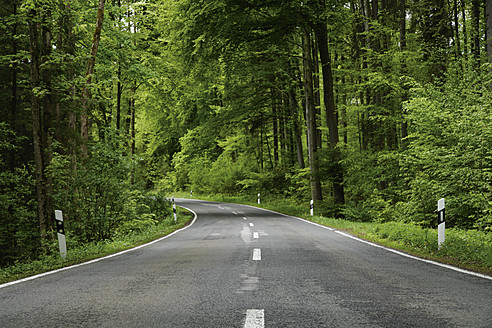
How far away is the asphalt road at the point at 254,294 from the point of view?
395 centimetres

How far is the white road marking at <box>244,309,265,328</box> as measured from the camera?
12.1 feet

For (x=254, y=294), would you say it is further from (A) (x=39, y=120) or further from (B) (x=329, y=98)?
(B) (x=329, y=98)

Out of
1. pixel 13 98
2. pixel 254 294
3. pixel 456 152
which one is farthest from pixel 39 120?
pixel 456 152

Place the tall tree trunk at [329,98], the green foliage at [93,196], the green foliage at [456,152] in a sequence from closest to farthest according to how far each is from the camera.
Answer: the green foliage at [456,152] → the green foliage at [93,196] → the tall tree trunk at [329,98]

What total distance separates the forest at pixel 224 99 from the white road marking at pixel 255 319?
916cm

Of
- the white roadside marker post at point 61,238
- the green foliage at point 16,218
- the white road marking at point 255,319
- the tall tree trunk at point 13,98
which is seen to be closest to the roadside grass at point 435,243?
the white road marking at point 255,319

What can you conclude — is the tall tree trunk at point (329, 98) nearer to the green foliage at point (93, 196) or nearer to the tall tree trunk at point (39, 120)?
the green foliage at point (93, 196)

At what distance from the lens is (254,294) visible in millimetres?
5004

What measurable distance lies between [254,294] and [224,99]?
2319 centimetres

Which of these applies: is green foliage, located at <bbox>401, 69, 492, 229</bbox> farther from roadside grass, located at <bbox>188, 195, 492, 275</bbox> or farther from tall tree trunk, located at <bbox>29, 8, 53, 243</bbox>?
tall tree trunk, located at <bbox>29, 8, 53, 243</bbox>

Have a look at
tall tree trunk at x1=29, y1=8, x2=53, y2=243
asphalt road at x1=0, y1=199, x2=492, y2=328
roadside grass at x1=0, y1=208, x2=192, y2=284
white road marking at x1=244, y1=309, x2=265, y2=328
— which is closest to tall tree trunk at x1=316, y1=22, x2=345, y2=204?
roadside grass at x1=0, y1=208, x2=192, y2=284

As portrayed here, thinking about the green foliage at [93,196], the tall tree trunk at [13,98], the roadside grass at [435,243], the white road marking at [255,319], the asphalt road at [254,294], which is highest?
the tall tree trunk at [13,98]

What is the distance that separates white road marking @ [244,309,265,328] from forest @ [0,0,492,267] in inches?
361

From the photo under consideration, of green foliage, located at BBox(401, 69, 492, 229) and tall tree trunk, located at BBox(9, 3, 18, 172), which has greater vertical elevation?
tall tree trunk, located at BBox(9, 3, 18, 172)
